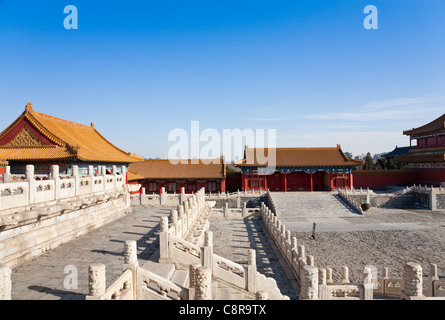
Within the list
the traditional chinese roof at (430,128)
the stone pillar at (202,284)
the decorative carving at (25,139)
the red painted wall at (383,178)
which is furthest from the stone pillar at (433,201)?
the decorative carving at (25,139)

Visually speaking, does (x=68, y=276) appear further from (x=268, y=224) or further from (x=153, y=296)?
(x=268, y=224)

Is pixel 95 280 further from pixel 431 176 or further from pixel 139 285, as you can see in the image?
pixel 431 176

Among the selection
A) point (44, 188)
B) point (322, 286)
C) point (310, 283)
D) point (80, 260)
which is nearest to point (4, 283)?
point (80, 260)

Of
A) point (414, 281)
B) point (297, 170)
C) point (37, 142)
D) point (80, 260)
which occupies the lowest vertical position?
point (414, 281)

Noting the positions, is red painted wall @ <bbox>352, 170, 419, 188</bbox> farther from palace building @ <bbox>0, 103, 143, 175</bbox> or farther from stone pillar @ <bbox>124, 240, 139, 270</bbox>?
stone pillar @ <bbox>124, 240, 139, 270</bbox>

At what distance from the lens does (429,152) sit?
36438mm

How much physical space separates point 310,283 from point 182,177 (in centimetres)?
2571

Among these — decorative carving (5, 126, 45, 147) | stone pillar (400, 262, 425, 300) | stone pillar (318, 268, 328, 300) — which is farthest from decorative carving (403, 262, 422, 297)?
decorative carving (5, 126, 45, 147)

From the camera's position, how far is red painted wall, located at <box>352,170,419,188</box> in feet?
123

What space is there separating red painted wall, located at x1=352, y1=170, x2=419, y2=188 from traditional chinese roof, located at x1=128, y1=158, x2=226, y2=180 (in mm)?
17087

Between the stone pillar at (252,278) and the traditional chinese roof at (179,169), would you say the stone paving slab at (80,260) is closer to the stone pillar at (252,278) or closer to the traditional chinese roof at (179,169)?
the stone pillar at (252,278)

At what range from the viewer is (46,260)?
845 cm
